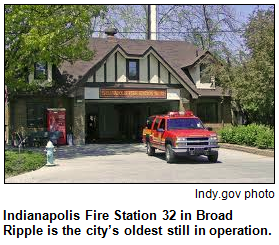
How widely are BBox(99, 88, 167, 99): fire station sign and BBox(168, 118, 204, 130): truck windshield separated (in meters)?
9.11

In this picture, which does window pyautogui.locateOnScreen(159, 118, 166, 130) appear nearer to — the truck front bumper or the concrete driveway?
the concrete driveway

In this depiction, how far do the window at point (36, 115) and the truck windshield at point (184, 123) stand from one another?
1102 centimetres

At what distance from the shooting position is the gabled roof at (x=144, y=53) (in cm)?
2516

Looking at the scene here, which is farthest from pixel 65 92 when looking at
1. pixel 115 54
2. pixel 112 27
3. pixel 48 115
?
pixel 112 27

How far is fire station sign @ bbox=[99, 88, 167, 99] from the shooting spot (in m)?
24.7

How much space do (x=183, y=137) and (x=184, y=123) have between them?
163 cm

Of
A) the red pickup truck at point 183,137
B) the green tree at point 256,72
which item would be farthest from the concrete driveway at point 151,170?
the green tree at point 256,72

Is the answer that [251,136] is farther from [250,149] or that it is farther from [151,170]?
[151,170]

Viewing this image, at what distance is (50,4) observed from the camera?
13.5m

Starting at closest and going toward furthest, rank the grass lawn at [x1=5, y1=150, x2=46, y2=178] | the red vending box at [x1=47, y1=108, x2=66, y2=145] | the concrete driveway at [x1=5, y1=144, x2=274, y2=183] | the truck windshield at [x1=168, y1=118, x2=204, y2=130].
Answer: the concrete driveway at [x1=5, y1=144, x2=274, y2=183]
the grass lawn at [x1=5, y1=150, x2=46, y2=178]
the truck windshield at [x1=168, y1=118, x2=204, y2=130]
the red vending box at [x1=47, y1=108, x2=66, y2=145]

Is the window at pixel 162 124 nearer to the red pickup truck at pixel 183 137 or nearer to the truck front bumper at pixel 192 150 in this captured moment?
the red pickup truck at pixel 183 137

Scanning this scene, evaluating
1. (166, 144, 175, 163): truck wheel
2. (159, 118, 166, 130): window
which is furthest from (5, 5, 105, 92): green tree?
(166, 144, 175, 163): truck wheel

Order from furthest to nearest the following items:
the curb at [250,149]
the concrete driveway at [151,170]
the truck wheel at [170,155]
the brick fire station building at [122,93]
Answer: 1. the brick fire station building at [122,93]
2. the curb at [250,149]
3. the truck wheel at [170,155]
4. the concrete driveway at [151,170]

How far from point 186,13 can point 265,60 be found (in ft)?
31.0
